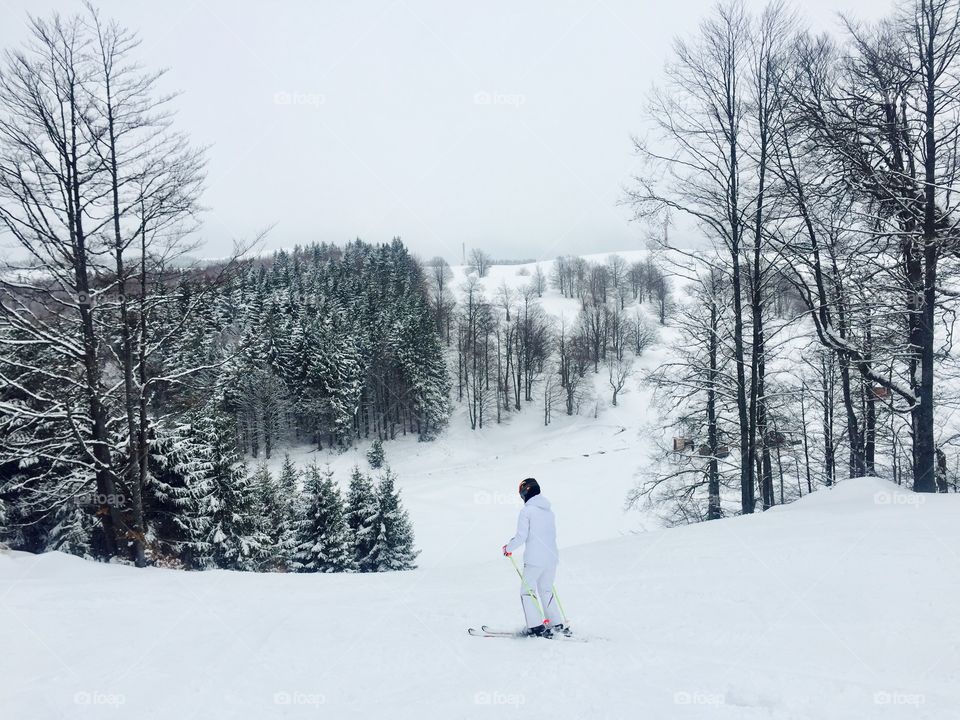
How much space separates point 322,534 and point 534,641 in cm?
1723

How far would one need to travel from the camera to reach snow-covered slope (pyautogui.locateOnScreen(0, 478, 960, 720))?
4.04 metres

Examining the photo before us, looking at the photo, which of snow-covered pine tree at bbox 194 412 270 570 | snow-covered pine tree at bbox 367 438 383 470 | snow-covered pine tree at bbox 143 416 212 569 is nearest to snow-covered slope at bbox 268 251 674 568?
snow-covered pine tree at bbox 367 438 383 470

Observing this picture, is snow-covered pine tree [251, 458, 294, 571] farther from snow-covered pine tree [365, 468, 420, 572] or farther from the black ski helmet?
the black ski helmet

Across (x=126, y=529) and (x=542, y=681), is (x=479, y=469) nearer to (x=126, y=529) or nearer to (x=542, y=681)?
(x=126, y=529)

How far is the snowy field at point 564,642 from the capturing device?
4.05 m

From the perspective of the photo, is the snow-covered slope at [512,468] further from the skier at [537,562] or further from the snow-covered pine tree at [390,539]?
the skier at [537,562]

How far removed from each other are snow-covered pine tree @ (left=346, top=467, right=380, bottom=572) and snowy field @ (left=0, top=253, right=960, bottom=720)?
12781mm

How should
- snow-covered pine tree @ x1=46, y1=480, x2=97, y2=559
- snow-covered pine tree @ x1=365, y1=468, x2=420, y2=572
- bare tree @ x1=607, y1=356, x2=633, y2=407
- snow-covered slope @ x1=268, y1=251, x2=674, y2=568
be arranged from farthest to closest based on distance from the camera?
bare tree @ x1=607, y1=356, x2=633, y2=407, snow-covered slope @ x1=268, y1=251, x2=674, y2=568, snow-covered pine tree @ x1=365, y1=468, x2=420, y2=572, snow-covered pine tree @ x1=46, y1=480, x2=97, y2=559

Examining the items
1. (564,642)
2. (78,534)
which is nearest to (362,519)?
(78,534)

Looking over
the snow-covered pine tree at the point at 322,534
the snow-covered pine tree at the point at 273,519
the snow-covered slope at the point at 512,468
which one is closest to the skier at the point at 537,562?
the snow-covered slope at the point at 512,468

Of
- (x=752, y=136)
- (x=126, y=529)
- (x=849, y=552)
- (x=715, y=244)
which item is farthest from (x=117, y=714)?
(x=752, y=136)

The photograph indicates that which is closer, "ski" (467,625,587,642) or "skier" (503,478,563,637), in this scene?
"ski" (467,625,587,642)

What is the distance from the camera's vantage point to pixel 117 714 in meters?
3.99

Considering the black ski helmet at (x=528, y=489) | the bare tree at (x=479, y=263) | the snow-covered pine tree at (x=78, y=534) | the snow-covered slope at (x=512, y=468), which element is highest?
the bare tree at (x=479, y=263)
